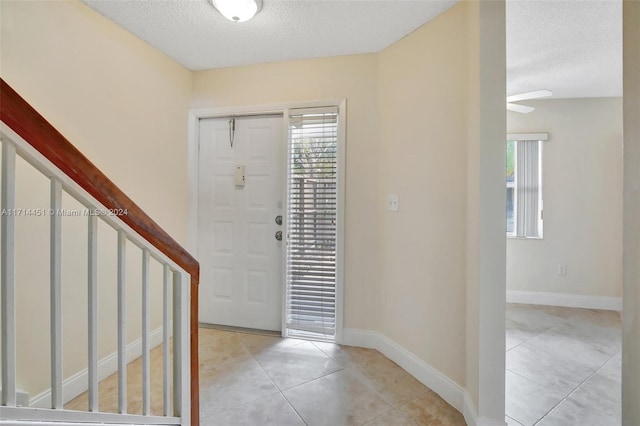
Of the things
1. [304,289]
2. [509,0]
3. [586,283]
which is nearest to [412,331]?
[304,289]

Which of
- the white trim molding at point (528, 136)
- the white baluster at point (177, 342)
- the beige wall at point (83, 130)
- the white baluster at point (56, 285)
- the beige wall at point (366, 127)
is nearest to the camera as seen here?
the white baluster at point (56, 285)

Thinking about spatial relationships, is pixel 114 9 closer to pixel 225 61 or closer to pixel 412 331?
pixel 225 61

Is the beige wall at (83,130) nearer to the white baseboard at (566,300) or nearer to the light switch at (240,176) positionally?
the light switch at (240,176)

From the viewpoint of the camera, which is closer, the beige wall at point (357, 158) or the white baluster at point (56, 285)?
the white baluster at point (56, 285)

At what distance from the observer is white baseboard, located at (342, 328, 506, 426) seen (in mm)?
1571

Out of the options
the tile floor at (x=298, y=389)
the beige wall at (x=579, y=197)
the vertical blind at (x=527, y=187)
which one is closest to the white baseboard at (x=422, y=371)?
the tile floor at (x=298, y=389)

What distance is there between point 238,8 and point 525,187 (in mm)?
3670

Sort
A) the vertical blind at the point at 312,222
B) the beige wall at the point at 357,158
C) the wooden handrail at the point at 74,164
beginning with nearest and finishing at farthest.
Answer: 1. the wooden handrail at the point at 74,164
2. the beige wall at the point at 357,158
3. the vertical blind at the point at 312,222

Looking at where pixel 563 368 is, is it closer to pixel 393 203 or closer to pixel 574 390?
pixel 574 390

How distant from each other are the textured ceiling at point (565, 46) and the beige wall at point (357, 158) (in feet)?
3.55

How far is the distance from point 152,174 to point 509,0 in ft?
9.13

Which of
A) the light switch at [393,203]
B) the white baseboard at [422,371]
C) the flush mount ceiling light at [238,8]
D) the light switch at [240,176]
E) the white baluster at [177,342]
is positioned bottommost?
the white baseboard at [422,371]

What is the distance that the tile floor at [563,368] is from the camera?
1.71 metres

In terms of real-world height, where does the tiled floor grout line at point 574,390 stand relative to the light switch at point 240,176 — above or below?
below
